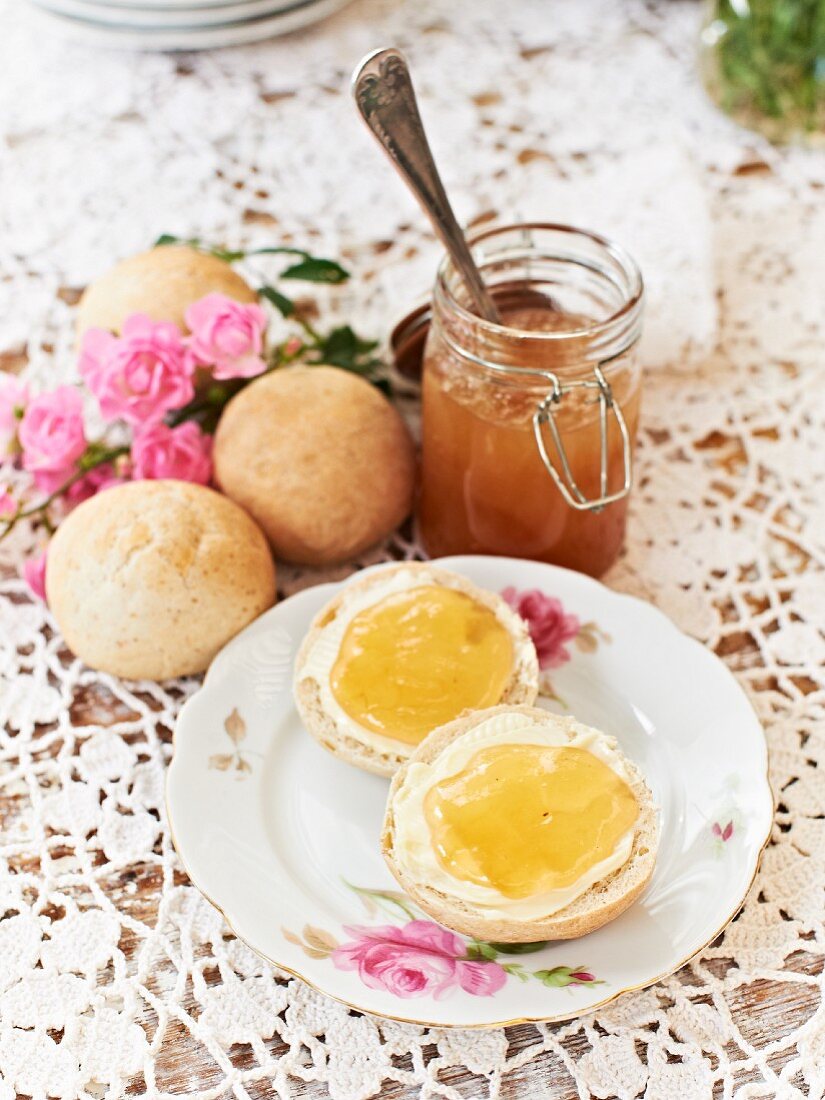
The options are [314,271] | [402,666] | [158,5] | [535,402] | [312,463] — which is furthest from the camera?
[158,5]

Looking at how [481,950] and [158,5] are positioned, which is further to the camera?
[158,5]

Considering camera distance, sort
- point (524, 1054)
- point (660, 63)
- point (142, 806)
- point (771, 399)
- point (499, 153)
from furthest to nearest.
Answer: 1. point (660, 63)
2. point (499, 153)
3. point (771, 399)
4. point (142, 806)
5. point (524, 1054)

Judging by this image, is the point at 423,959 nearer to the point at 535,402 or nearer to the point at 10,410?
the point at 535,402

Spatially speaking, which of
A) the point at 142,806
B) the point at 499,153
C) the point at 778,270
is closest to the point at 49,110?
the point at 499,153

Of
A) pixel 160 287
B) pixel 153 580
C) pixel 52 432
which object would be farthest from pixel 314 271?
pixel 153 580

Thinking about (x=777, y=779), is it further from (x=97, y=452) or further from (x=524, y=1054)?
(x=97, y=452)

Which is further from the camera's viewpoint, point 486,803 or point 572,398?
point 572,398

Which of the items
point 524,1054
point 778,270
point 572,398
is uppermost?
point 572,398
